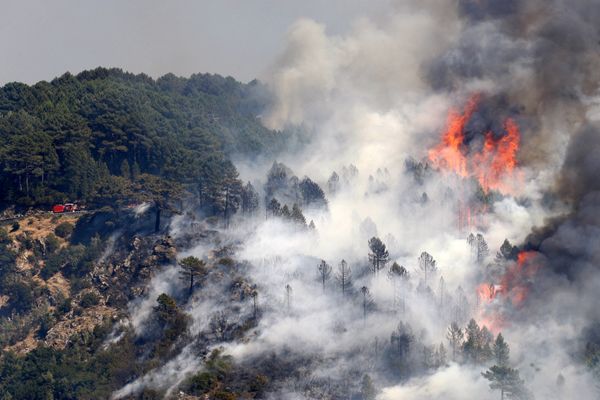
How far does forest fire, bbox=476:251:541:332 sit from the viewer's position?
535 ft

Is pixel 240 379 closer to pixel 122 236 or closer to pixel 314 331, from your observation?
pixel 314 331

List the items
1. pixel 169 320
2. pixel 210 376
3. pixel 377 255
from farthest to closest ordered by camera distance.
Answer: pixel 169 320 < pixel 377 255 < pixel 210 376

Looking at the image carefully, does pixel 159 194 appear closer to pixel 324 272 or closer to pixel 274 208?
pixel 274 208

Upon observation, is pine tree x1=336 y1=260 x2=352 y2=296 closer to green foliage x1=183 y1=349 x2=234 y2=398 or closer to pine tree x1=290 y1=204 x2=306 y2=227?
pine tree x1=290 y1=204 x2=306 y2=227

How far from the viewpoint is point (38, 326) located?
17775 centimetres

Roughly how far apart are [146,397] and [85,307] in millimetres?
31690

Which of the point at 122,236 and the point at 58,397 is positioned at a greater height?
the point at 122,236

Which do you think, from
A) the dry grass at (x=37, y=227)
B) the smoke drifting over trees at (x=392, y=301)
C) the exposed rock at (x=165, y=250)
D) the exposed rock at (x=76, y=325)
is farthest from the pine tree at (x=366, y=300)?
the dry grass at (x=37, y=227)

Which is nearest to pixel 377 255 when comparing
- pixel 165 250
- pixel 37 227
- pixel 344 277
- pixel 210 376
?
pixel 344 277

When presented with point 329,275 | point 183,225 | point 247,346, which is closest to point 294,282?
point 329,275

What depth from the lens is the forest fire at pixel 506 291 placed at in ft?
535

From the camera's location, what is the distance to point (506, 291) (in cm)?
16750

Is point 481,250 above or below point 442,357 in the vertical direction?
above

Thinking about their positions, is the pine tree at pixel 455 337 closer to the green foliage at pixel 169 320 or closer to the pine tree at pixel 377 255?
the pine tree at pixel 377 255
